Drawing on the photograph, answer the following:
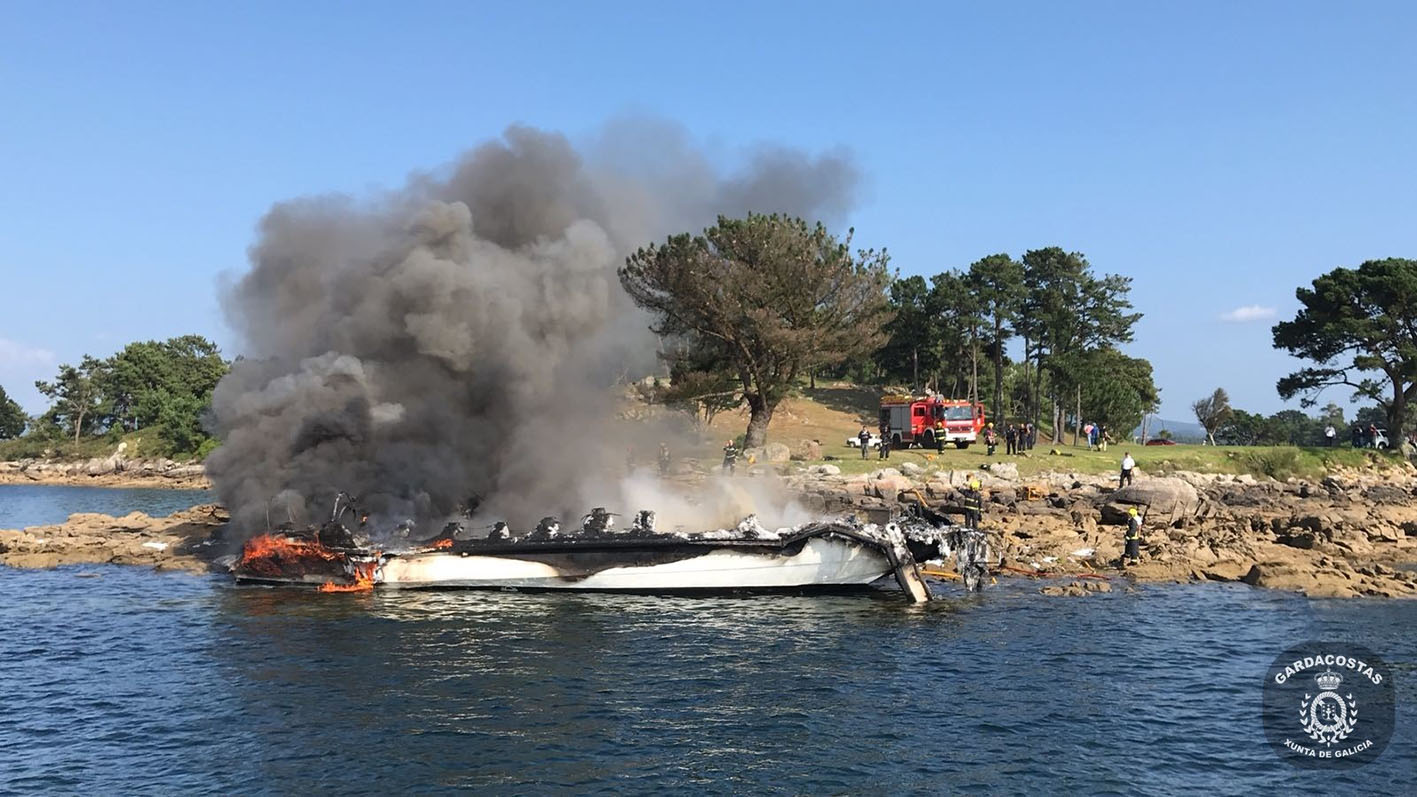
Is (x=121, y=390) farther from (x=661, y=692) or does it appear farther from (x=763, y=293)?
(x=661, y=692)

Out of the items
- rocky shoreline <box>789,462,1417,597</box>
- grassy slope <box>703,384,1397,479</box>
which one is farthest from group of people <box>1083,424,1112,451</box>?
rocky shoreline <box>789,462,1417,597</box>

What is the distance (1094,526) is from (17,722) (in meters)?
37.7

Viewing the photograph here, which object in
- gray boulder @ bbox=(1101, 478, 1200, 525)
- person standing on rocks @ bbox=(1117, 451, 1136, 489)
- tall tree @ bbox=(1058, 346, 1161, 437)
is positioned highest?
tall tree @ bbox=(1058, 346, 1161, 437)

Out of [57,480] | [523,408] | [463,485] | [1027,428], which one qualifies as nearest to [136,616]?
[463,485]

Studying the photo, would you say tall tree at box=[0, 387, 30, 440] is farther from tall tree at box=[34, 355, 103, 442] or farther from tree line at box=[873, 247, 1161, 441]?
tree line at box=[873, 247, 1161, 441]

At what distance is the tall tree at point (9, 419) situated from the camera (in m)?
149

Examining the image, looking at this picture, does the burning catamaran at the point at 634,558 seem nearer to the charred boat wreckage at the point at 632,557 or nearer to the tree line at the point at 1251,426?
the charred boat wreckage at the point at 632,557

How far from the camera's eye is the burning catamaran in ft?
98.1

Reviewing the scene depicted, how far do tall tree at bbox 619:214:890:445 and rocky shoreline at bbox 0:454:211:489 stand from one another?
206 ft

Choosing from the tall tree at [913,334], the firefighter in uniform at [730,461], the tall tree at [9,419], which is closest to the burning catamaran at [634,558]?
the firefighter in uniform at [730,461]

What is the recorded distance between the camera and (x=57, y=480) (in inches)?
4619

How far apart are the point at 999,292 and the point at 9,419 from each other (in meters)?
145

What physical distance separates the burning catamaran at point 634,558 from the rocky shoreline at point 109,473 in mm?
75240

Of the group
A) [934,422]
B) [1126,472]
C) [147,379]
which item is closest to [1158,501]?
[1126,472]
